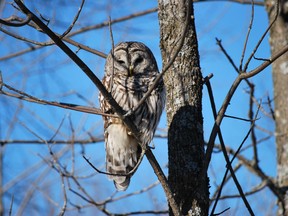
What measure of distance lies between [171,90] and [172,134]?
25cm

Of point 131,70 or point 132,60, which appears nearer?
point 131,70

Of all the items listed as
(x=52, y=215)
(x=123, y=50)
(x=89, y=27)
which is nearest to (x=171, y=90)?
(x=123, y=50)

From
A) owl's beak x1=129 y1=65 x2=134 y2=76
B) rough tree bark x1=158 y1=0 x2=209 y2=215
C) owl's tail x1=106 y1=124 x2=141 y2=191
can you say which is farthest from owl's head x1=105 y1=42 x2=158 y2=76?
rough tree bark x1=158 y1=0 x2=209 y2=215

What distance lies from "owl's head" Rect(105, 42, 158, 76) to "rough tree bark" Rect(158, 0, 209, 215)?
86cm

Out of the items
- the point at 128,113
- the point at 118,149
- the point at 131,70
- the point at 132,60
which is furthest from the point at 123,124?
the point at 128,113

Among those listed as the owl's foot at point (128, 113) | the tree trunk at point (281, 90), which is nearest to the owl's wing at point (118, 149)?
the owl's foot at point (128, 113)

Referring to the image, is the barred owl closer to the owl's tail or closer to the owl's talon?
the owl's tail

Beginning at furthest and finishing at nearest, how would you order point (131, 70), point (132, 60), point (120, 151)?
point (132, 60) < point (131, 70) < point (120, 151)

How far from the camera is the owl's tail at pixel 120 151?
344 cm

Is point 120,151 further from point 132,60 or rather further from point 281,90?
point 281,90

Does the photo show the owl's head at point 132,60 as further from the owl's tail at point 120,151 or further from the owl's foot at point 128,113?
the owl's foot at point 128,113

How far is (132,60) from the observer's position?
3941 millimetres

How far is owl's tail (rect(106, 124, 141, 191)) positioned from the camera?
11.3ft

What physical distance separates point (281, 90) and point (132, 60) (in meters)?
1.52
